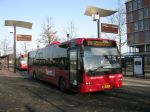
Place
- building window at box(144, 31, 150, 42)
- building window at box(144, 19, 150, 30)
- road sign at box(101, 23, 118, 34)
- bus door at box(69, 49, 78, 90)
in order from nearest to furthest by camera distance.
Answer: bus door at box(69, 49, 78, 90) < road sign at box(101, 23, 118, 34) < building window at box(144, 19, 150, 30) < building window at box(144, 31, 150, 42)

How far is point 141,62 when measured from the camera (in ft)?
81.3

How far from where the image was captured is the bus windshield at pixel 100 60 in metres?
13.5

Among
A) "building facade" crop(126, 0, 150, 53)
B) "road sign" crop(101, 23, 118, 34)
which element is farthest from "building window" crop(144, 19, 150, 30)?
"road sign" crop(101, 23, 118, 34)

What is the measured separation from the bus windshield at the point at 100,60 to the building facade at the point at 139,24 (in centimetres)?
6030

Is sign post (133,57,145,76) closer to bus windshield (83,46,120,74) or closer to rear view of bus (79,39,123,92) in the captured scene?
rear view of bus (79,39,123,92)

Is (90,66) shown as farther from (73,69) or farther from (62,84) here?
(62,84)

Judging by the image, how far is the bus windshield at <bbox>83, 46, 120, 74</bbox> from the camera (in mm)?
13500

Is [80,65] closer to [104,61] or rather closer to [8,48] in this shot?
[104,61]

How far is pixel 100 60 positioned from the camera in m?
13.7

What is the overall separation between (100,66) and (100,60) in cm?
29

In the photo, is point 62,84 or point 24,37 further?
point 24,37

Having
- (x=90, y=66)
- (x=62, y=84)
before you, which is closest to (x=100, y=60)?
(x=90, y=66)

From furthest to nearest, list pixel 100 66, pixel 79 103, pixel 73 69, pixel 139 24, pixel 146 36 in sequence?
pixel 139 24 → pixel 146 36 → pixel 73 69 → pixel 100 66 → pixel 79 103

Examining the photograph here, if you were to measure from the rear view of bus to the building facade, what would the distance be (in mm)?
60253
